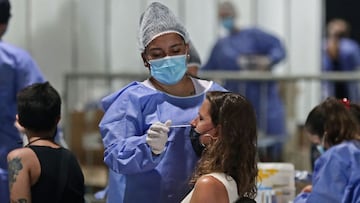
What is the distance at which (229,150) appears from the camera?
10.8 feet

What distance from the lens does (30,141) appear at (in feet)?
11.9

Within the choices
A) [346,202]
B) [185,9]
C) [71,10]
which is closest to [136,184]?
[346,202]

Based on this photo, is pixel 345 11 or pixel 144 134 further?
pixel 345 11

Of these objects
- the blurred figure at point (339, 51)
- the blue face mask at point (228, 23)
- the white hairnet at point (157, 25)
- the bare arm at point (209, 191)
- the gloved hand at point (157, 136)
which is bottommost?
the blurred figure at point (339, 51)

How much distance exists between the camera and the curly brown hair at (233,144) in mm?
3307

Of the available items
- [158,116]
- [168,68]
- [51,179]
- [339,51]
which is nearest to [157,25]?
[168,68]

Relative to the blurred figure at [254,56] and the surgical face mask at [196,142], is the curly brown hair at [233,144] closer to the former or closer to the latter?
the surgical face mask at [196,142]

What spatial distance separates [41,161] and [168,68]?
601 mm

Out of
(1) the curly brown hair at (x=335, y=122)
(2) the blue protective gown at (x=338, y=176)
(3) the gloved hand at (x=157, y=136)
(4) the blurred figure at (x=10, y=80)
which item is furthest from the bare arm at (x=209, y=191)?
(4) the blurred figure at (x=10, y=80)

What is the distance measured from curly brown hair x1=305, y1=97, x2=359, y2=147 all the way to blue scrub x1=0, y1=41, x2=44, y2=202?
1.32 meters

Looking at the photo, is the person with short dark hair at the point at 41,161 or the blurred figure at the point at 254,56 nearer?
the person with short dark hair at the point at 41,161

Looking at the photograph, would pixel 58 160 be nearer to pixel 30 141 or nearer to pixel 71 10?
pixel 30 141

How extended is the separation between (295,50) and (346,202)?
3679 mm

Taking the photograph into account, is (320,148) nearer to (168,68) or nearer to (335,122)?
(335,122)
